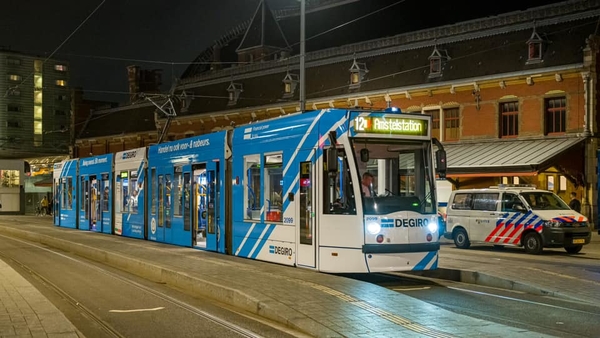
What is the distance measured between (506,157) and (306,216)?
22.2 metres

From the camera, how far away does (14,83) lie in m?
97.6

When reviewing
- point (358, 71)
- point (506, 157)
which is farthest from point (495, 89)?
point (358, 71)

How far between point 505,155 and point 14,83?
81.5m

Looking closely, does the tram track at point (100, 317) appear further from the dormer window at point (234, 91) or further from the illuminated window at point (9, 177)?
the illuminated window at point (9, 177)

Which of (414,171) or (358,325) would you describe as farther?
(414,171)

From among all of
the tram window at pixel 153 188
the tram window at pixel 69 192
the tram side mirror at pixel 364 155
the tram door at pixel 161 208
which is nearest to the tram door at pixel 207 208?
the tram door at pixel 161 208

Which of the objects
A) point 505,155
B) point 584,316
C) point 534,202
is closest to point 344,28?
point 505,155

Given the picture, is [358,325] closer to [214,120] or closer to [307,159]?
[307,159]

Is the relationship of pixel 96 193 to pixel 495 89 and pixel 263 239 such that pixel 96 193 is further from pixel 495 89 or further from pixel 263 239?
pixel 495 89

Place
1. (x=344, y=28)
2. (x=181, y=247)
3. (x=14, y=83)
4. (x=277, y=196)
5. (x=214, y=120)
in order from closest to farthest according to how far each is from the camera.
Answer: (x=277, y=196)
(x=181, y=247)
(x=214, y=120)
(x=344, y=28)
(x=14, y=83)

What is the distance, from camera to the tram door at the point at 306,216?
1345 centimetres

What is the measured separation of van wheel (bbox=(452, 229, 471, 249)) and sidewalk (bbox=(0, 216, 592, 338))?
9856 mm

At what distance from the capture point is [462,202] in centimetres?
2362

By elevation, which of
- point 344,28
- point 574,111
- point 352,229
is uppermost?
point 344,28
